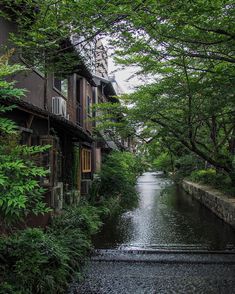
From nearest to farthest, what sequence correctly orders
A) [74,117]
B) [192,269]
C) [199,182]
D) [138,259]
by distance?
[192,269]
[138,259]
[74,117]
[199,182]

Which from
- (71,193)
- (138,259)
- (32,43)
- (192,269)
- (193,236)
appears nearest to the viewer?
(32,43)

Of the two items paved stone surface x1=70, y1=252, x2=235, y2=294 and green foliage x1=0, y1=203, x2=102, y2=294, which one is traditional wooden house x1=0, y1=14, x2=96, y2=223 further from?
paved stone surface x1=70, y1=252, x2=235, y2=294

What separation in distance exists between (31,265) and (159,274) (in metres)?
2.99

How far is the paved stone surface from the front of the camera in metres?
6.22

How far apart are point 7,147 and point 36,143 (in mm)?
5777

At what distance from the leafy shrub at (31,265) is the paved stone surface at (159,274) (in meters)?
0.58

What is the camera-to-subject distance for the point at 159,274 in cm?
702

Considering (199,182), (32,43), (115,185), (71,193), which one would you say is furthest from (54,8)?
(199,182)

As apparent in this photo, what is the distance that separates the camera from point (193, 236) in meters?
10.9

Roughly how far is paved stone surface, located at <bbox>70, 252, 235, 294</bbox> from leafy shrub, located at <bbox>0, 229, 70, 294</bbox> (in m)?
0.58

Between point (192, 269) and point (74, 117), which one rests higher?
point (74, 117)

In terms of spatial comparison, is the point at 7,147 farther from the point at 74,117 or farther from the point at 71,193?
the point at 74,117

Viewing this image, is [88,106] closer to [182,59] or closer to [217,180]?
[217,180]

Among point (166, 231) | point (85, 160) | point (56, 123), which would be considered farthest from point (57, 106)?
point (166, 231)
